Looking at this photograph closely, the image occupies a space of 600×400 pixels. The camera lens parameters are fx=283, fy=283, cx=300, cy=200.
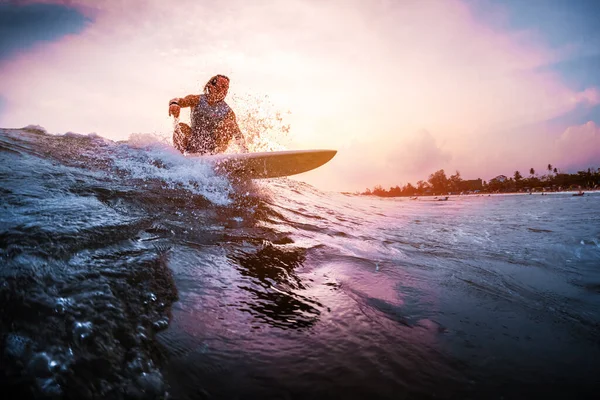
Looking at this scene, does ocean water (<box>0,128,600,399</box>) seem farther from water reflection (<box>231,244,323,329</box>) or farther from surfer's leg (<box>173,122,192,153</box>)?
surfer's leg (<box>173,122,192,153</box>)

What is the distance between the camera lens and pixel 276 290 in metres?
2.13

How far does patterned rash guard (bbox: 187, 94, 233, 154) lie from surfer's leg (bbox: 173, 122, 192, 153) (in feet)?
0.46

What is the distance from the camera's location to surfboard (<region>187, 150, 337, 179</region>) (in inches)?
254

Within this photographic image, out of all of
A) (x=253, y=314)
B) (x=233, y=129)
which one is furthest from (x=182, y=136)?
(x=253, y=314)

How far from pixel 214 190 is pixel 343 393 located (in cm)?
476

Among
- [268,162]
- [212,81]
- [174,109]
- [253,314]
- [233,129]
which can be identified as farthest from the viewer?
[233,129]

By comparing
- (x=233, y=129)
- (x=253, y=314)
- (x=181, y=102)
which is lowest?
(x=253, y=314)

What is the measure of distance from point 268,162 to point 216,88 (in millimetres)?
2511

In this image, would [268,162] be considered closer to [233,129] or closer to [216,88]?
[233,129]

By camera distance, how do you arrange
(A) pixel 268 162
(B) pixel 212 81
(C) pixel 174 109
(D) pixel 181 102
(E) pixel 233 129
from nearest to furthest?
(A) pixel 268 162, (C) pixel 174 109, (D) pixel 181 102, (B) pixel 212 81, (E) pixel 233 129

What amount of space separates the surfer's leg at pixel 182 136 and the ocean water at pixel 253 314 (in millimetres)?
3913

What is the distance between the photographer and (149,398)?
113 centimetres

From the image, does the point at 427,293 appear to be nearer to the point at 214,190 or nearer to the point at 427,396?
the point at 427,396

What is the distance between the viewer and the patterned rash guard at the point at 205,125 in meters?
7.27
